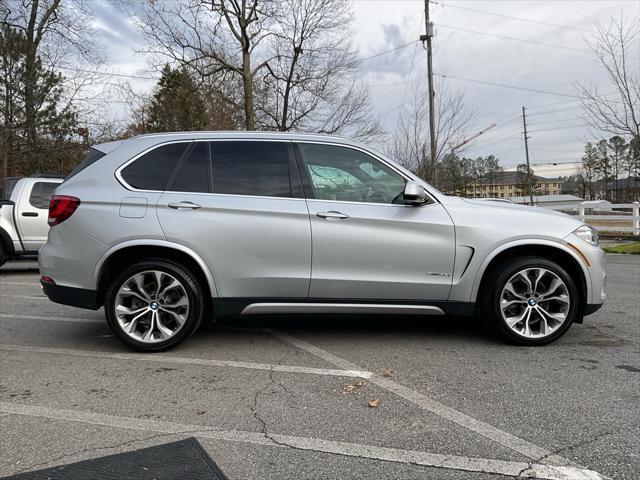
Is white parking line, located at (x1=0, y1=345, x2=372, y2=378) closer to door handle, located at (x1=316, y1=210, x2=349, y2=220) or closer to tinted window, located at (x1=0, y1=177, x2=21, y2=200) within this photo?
door handle, located at (x1=316, y1=210, x2=349, y2=220)

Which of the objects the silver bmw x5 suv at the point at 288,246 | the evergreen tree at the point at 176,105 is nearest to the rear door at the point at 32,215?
the silver bmw x5 suv at the point at 288,246

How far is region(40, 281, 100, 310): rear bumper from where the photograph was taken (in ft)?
13.5

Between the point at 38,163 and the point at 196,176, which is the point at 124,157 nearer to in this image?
the point at 196,176

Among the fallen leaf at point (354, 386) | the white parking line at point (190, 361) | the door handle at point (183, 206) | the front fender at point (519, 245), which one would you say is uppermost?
the door handle at point (183, 206)

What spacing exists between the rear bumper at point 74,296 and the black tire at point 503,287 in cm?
341

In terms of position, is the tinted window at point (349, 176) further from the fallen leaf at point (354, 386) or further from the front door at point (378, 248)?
the fallen leaf at point (354, 386)

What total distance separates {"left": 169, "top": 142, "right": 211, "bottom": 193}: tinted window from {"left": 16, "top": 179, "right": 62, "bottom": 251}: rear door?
6558 millimetres

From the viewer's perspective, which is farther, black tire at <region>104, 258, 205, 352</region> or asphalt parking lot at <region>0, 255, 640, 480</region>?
black tire at <region>104, 258, 205, 352</region>

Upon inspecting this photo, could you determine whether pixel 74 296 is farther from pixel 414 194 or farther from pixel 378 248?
pixel 414 194

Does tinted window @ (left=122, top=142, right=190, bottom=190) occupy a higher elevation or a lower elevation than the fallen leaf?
higher

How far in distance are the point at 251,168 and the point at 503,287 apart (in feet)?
8.04

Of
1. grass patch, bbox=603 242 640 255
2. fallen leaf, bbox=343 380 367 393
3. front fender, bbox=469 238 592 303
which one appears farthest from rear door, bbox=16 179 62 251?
grass patch, bbox=603 242 640 255

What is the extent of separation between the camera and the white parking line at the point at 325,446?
239 cm

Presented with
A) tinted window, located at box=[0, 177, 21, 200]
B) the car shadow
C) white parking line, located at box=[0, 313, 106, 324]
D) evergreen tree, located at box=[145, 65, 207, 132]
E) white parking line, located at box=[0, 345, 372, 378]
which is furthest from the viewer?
evergreen tree, located at box=[145, 65, 207, 132]
